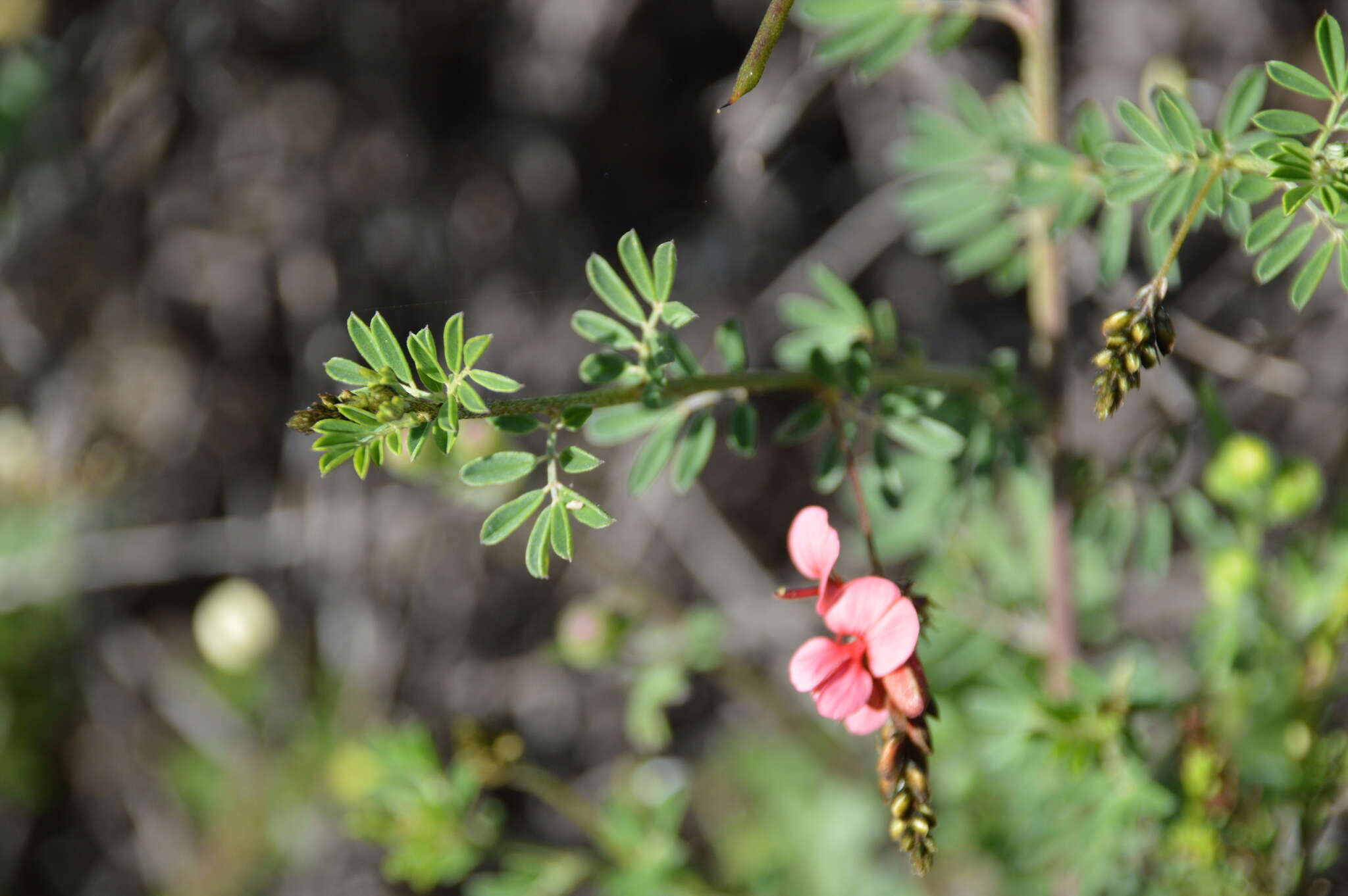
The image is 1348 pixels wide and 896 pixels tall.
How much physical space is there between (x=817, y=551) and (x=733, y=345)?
0.45 meters

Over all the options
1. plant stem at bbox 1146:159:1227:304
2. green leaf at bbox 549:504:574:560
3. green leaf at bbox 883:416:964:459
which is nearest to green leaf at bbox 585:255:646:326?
green leaf at bbox 549:504:574:560

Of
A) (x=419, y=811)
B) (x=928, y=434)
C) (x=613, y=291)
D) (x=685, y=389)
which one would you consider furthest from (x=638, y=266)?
(x=419, y=811)

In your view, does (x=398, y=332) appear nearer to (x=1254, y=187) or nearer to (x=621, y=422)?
(x=621, y=422)

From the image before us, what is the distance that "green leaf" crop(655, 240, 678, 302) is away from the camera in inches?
50.4

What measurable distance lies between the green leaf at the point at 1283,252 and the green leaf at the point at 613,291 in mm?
769

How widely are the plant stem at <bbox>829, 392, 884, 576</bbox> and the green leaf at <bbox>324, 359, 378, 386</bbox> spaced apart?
607 millimetres

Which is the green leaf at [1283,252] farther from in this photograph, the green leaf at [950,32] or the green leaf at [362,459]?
the green leaf at [362,459]

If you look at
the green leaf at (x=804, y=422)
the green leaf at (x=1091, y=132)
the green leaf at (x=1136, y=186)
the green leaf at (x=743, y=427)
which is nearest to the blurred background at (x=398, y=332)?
the green leaf at (x=1091, y=132)

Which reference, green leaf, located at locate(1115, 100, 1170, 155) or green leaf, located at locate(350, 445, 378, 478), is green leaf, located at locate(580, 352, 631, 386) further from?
green leaf, located at locate(1115, 100, 1170, 155)

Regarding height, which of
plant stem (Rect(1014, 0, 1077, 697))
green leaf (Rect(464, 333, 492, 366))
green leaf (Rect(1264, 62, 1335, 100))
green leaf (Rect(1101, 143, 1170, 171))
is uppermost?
green leaf (Rect(1264, 62, 1335, 100))

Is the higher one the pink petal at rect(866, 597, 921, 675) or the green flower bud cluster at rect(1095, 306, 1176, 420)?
the green flower bud cluster at rect(1095, 306, 1176, 420)

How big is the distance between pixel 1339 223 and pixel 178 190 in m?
3.34

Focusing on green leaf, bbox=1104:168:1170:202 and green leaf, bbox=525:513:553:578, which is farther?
green leaf, bbox=1104:168:1170:202

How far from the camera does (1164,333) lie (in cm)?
115
